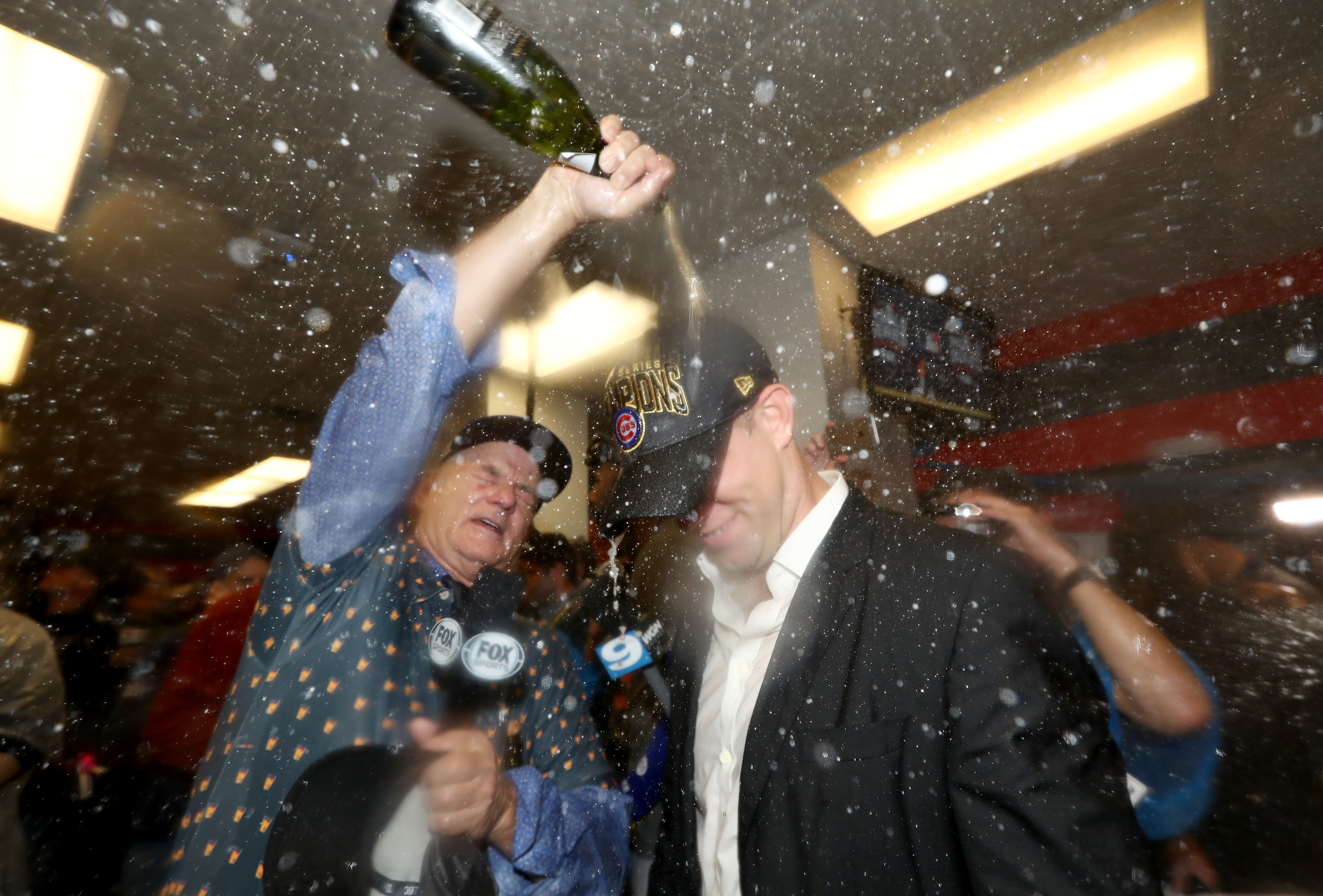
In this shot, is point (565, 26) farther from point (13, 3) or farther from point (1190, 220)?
point (1190, 220)

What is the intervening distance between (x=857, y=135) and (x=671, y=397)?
115 cm

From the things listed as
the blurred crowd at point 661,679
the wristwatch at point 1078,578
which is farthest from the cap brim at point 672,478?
the wristwatch at point 1078,578

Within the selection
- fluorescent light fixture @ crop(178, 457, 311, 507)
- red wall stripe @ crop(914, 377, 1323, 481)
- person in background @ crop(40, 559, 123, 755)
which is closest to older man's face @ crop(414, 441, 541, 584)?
red wall stripe @ crop(914, 377, 1323, 481)

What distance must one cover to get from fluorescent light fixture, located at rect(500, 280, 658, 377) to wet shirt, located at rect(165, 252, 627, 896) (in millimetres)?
1754

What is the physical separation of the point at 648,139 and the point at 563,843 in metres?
1.54

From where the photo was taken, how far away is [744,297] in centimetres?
181

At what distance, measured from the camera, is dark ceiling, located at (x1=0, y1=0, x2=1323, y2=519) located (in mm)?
1126

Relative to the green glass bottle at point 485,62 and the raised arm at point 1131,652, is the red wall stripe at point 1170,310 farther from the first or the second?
the green glass bottle at point 485,62

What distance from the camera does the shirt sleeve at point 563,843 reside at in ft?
2.03

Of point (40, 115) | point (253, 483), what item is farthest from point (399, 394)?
point (253, 483)

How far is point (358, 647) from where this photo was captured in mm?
631

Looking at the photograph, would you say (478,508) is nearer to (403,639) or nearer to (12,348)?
(403,639)

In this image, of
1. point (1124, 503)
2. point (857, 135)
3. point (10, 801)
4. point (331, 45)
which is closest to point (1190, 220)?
point (1124, 503)

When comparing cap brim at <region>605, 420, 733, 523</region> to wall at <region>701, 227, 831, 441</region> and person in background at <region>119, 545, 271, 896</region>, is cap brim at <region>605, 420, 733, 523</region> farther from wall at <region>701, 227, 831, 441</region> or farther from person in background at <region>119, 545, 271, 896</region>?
person in background at <region>119, 545, 271, 896</region>
